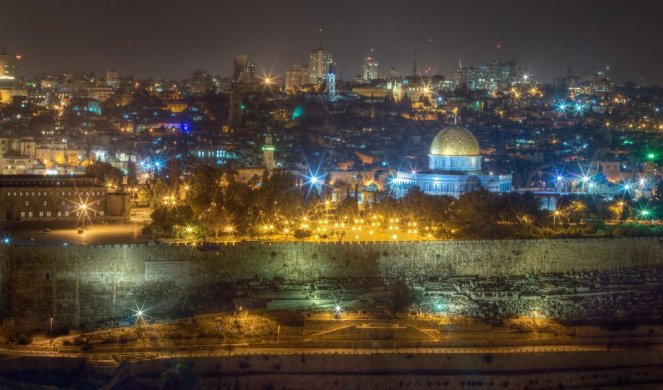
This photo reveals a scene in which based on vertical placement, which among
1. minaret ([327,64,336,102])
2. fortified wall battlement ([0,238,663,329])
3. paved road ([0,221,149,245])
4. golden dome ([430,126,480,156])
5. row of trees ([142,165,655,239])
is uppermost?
minaret ([327,64,336,102])

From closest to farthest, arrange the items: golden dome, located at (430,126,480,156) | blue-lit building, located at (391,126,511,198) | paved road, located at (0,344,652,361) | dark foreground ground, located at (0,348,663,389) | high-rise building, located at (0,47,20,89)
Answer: dark foreground ground, located at (0,348,663,389)
paved road, located at (0,344,652,361)
blue-lit building, located at (391,126,511,198)
golden dome, located at (430,126,480,156)
high-rise building, located at (0,47,20,89)

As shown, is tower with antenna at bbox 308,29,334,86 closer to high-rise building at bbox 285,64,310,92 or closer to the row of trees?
high-rise building at bbox 285,64,310,92

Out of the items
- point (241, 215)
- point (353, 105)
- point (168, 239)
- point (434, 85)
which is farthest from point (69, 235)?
point (434, 85)

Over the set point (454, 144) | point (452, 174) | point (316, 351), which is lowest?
point (316, 351)

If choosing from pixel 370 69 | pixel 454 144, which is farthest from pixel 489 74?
pixel 454 144

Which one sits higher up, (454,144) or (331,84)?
(331,84)

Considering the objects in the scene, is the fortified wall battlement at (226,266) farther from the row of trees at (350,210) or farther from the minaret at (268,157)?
the minaret at (268,157)

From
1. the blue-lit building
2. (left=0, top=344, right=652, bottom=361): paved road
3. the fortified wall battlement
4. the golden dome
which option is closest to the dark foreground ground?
(left=0, top=344, right=652, bottom=361): paved road

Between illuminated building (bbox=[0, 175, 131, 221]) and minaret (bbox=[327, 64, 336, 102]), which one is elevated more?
minaret (bbox=[327, 64, 336, 102])

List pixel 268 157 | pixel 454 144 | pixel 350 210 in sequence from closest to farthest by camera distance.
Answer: pixel 350 210 → pixel 454 144 → pixel 268 157

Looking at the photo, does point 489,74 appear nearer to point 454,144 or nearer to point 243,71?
point 243,71
